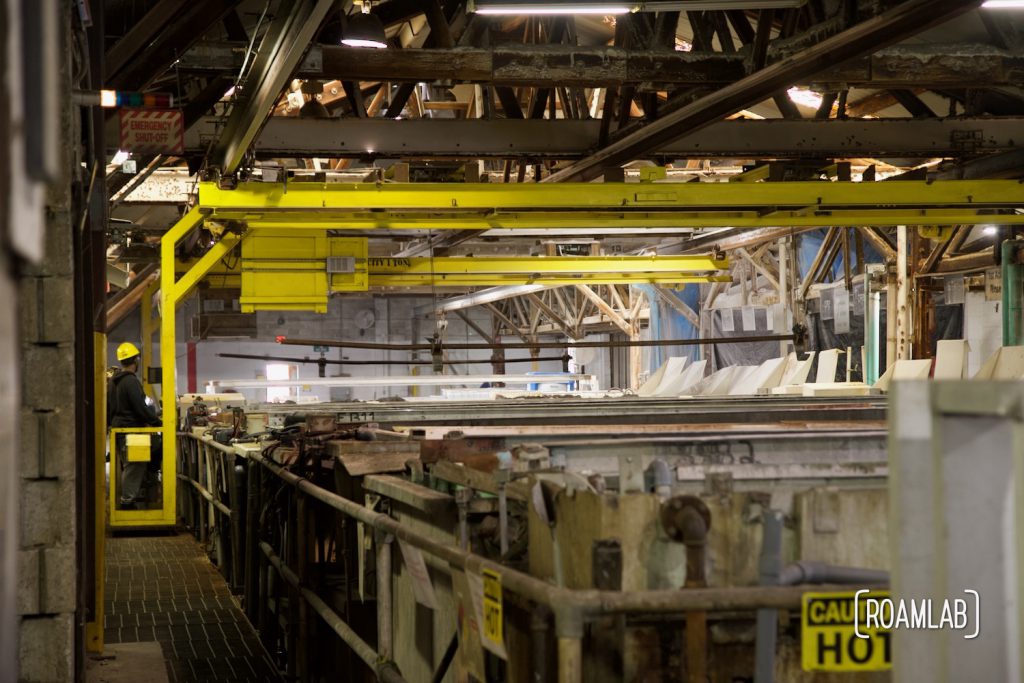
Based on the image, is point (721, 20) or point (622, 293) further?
point (622, 293)

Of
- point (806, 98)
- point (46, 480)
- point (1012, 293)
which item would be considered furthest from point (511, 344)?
point (46, 480)

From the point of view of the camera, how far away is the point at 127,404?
1285 cm

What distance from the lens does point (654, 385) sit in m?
17.5

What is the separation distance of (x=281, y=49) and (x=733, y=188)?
4.89 meters

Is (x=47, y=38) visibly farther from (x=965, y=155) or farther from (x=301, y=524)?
(x=965, y=155)

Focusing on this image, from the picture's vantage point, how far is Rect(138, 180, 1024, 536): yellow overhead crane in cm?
1016

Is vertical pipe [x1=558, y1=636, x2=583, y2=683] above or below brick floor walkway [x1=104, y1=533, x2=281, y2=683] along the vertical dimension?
above

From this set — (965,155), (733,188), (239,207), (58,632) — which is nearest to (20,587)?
(58,632)

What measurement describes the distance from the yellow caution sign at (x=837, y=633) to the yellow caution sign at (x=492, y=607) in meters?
0.79

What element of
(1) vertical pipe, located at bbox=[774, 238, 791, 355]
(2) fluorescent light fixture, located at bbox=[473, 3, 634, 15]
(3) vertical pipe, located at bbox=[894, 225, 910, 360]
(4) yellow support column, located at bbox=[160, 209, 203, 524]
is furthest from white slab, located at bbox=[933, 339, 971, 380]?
(4) yellow support column, located at bbox=[160, 209, 203, 524]

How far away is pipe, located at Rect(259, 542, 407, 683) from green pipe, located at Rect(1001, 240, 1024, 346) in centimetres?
796

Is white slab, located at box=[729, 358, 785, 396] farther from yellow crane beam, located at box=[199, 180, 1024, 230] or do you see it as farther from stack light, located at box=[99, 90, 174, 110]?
stack light, located at box=[99, 90, 174, 110]

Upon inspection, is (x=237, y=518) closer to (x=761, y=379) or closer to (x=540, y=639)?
(x=540, y=639)

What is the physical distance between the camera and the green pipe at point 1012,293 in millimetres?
11906
